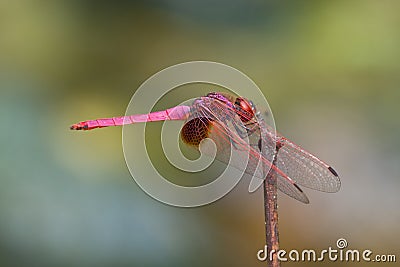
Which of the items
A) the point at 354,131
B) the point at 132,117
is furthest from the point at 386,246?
the point at 132,117

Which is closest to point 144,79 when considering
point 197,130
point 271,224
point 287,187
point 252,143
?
point 197,130

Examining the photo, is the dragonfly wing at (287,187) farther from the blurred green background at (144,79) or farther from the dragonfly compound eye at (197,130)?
the blurred green background at (144,79)
